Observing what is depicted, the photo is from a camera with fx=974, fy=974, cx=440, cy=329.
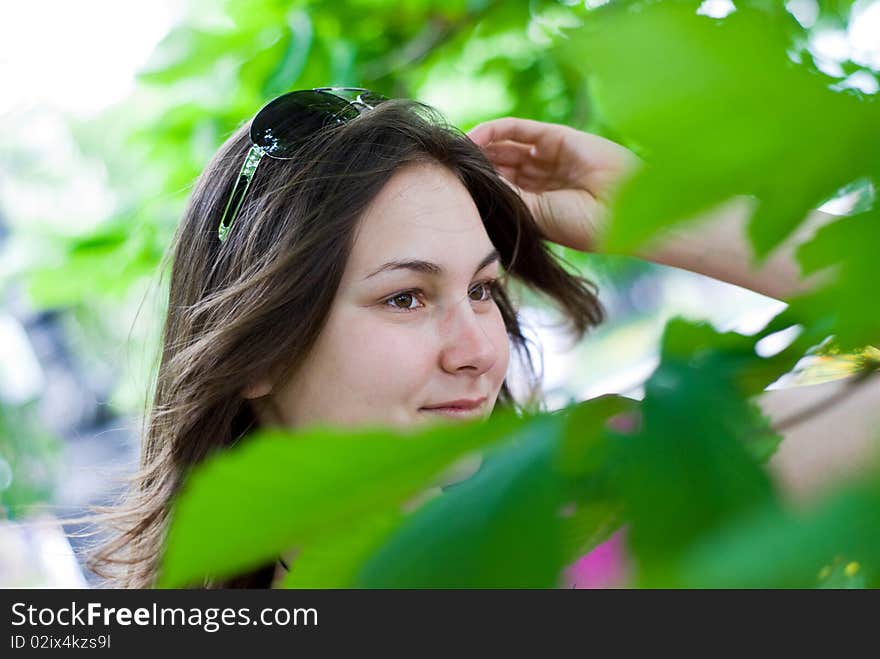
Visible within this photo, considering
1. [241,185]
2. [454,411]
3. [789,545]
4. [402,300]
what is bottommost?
[789,545]

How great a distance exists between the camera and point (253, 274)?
38.4 inches

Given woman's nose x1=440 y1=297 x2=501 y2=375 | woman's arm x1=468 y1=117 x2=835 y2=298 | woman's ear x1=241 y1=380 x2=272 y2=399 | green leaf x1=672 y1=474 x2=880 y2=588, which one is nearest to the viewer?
green leaf x1=672 y1=474 x2=880 y2=588

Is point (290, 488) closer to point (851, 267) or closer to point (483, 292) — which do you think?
point (851, 267)

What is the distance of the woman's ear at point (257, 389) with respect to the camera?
973 millimetres

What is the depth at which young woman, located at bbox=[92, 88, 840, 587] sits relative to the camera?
0.88 meters

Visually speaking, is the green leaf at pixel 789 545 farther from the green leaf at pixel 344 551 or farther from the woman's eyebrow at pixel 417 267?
the woman's eyebrow at pixel 417 267

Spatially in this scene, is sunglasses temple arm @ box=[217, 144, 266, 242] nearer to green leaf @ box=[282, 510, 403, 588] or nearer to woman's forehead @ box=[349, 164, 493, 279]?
woman's forehead @ box=[349, 164, 493, 279]

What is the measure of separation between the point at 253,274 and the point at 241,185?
0.11 meters

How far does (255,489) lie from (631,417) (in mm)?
85

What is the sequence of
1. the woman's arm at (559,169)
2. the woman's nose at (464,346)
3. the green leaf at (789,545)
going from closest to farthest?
the green leaf at (789,545)
the woman's nose at (464,346)
the woman's arm at (559,169)

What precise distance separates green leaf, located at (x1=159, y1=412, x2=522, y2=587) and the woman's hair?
2.49 feet

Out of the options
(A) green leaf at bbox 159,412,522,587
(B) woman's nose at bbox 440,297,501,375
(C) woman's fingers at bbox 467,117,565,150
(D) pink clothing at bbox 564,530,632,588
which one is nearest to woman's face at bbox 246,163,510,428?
(B) woman's nose at bbox 440,297,501,375

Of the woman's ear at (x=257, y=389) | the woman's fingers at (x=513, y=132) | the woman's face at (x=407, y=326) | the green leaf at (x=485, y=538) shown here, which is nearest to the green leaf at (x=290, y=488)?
the green leaf at (x=485, y=538)

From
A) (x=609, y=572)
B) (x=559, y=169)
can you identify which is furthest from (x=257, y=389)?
(x=609, y=572)
